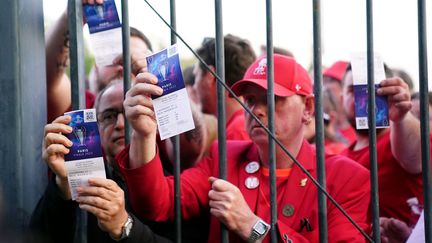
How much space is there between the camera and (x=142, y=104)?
8.02ft

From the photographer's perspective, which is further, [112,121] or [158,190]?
[112,121]

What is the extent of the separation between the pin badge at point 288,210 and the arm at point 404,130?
0.50 m

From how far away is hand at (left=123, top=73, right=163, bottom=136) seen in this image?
7.85 feet

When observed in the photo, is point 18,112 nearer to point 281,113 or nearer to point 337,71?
point 281,113

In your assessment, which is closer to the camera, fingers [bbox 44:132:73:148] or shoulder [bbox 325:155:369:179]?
fingers [bbox 44:132:73:148]

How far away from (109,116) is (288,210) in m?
0.90

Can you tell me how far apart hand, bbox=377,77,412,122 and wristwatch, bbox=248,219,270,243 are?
0.57 meters

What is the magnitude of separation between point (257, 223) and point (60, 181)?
0.62 m

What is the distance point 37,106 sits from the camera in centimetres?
257

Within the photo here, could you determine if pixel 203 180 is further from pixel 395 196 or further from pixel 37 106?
pixel 395 196

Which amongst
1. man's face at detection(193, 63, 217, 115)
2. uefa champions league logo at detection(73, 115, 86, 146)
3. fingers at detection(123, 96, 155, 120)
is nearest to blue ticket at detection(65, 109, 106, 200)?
uefa champions league logo at detection(73, 115, 86, 146)

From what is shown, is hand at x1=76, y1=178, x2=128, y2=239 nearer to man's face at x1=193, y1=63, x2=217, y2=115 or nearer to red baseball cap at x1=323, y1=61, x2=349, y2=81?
man's face at x1=193, y1=63, x2=217, y2=115

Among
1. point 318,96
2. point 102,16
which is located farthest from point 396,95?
point 102,16

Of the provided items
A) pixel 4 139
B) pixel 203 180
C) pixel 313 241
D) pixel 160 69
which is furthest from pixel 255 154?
pixel 4 139
